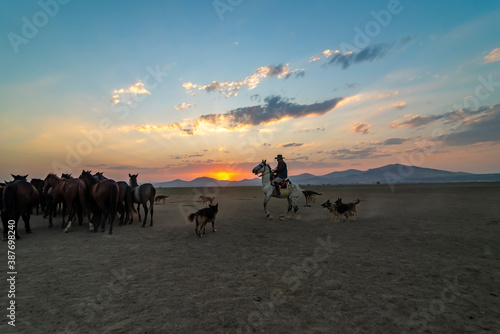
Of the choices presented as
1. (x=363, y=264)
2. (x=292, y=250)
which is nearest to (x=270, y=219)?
(x=292, y=250)

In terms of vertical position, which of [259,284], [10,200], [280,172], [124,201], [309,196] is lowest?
[259,284]

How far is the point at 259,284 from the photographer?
4.90 meters

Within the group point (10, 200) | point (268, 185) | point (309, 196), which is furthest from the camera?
point (309, 196)

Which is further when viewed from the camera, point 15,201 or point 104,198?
point 104,198

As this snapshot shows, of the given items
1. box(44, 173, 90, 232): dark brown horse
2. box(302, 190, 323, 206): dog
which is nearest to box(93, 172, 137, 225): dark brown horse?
box(44, 173, 90, 232): dark brown horse

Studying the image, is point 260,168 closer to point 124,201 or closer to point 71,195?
point 124,201

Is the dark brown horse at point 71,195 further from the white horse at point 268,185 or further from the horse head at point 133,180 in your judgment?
the white horse at point 268,185

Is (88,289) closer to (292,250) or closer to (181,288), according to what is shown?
(181,288)

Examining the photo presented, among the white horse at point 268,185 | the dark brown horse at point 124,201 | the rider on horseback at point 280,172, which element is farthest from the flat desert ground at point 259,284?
the rider on horseback at point 280,172

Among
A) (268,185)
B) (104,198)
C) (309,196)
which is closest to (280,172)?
(268,185)

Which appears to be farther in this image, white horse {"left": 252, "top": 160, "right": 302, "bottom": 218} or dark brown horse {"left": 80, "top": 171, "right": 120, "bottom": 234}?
white horse {"left": 252, "top": 160, "right": 302, "bottom": 218}

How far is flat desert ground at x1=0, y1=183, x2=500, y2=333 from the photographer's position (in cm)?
350

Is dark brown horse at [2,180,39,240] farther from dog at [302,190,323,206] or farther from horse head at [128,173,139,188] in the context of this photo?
dog at [302,190,323,206]

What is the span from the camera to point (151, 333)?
10.6ft
